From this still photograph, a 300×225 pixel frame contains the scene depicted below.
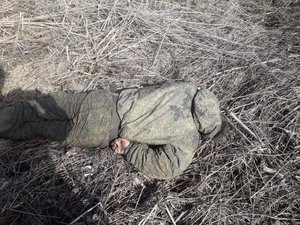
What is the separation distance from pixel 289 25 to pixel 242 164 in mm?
2249

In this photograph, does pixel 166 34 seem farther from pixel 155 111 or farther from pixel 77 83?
pixel 155 111

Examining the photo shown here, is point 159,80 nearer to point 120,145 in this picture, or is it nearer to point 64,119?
point 120,145

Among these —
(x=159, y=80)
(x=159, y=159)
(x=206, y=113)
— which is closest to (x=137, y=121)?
(x=159, y=159)

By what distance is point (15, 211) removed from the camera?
2744mm

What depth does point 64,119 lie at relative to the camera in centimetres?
314

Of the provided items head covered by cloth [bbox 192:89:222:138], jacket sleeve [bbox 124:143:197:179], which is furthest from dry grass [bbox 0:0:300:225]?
head covered by cloth [bbox 192:89:222:138]

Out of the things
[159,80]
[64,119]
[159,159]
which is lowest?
[159,159]

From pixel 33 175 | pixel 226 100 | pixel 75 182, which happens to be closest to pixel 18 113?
pixel 33 175

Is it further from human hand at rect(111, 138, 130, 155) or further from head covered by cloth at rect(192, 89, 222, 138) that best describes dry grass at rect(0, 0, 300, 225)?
head covered by cloth at rect(192, 89, 222, 138)

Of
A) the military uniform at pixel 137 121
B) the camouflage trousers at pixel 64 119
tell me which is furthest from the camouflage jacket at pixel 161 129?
the camouflage trousers at pixel 64 119

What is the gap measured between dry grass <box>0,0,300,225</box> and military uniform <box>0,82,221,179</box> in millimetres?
231

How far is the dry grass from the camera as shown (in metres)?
2.87

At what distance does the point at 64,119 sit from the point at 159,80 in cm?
118

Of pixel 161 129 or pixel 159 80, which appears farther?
pixel 159 80
